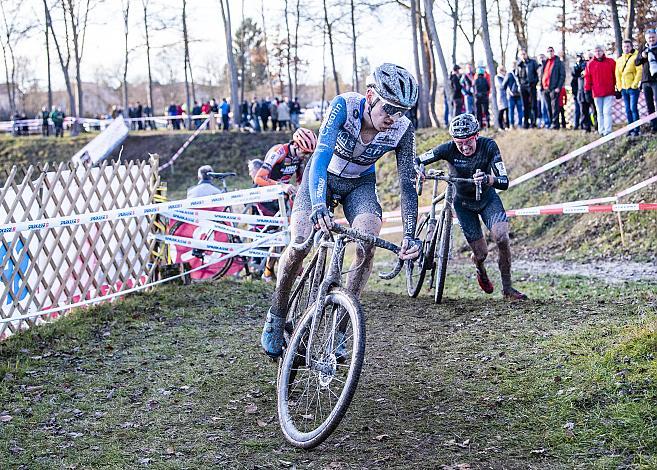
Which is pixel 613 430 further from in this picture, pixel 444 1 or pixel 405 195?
pixel 444 1

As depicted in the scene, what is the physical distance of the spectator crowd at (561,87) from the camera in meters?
17.0

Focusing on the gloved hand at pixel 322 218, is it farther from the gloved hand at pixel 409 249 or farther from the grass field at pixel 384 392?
the grass field at pixel 384 392

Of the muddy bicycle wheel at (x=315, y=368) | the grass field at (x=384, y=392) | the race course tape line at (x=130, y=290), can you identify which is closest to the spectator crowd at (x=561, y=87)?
the race course tape line at (x=130, y=290)

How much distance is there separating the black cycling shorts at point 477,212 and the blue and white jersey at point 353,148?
320 cm

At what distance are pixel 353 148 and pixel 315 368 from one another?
5.72ft

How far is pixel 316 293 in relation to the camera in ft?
19.0

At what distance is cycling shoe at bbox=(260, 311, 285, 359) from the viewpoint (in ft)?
20.8

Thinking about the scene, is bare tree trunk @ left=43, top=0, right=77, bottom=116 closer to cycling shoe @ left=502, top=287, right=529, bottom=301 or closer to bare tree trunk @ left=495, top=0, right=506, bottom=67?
bare tree trunk @ left=495, top=0, right=506, bottom=67

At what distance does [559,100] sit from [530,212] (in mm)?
8984

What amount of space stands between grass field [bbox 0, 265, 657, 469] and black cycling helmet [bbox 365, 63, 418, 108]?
219cm

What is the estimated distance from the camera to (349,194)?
635cm

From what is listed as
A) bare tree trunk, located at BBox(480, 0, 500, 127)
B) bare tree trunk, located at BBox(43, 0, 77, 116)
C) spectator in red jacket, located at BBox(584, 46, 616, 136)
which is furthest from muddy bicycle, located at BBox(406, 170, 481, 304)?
bare tree trunk, located at BBox(43, 0, 77, 116)

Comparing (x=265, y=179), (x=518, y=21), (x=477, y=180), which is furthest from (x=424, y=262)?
(x=518, y=21)

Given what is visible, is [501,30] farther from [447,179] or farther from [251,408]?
[251,408]
